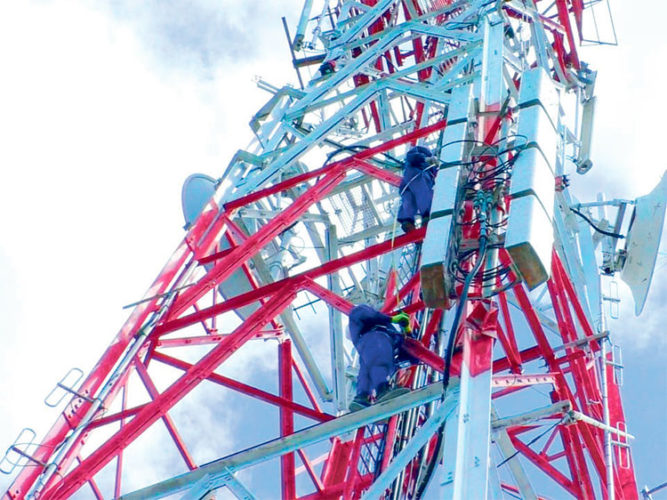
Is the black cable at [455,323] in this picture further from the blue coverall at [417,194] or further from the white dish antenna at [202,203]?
the white dish antenna at [202,203]

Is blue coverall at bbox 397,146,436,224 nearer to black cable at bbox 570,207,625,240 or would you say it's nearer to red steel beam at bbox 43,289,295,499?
red steel beam at bbox 43,289,295,499

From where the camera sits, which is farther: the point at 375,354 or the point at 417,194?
the point at 417,194

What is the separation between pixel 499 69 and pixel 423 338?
115 inches

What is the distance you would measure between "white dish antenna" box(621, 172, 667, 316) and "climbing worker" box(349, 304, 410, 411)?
4178mm

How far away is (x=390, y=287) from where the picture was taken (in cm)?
1242

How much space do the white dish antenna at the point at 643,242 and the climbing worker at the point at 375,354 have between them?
13.7ft

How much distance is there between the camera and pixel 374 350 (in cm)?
922

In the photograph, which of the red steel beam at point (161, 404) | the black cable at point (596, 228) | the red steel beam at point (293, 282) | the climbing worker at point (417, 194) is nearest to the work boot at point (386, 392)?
the red steel beam at point (161, 404)

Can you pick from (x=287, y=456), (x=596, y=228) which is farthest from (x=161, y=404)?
(x=596, y=228)

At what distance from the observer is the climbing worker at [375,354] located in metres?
9.14

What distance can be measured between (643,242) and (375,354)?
16.5ft

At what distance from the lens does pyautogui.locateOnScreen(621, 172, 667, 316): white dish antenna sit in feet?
40.0

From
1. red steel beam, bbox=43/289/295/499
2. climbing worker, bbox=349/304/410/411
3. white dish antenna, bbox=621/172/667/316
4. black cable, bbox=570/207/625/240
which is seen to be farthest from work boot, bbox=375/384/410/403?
black cable, bbox=570/207/625/240

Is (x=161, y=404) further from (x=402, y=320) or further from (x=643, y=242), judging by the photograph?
(x=643, y=242)
